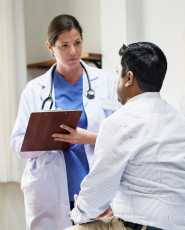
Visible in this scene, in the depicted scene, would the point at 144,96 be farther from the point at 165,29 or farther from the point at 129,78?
the point at 165,29

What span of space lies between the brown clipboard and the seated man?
15.1 inches

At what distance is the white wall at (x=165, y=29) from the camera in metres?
2.12

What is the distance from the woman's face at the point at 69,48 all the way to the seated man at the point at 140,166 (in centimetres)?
67

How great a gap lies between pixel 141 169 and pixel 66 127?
1.89ft

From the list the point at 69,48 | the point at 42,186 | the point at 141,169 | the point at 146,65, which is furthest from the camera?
the point at 69,48

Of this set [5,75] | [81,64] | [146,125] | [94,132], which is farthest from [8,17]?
[146,125]

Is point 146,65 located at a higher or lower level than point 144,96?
higher

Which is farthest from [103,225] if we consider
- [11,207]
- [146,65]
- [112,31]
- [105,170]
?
[11,207]

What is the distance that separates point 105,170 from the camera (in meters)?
1.05

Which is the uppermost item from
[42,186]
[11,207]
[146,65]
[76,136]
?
[146,65]

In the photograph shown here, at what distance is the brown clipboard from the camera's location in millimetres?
1410

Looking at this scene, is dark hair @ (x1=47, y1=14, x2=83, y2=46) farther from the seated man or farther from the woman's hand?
the seated man

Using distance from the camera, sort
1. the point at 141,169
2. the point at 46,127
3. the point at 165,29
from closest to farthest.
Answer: the point at 141,169, the point at 46,127, the point at 165,29

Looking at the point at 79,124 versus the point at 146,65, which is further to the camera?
the point at 79,124
